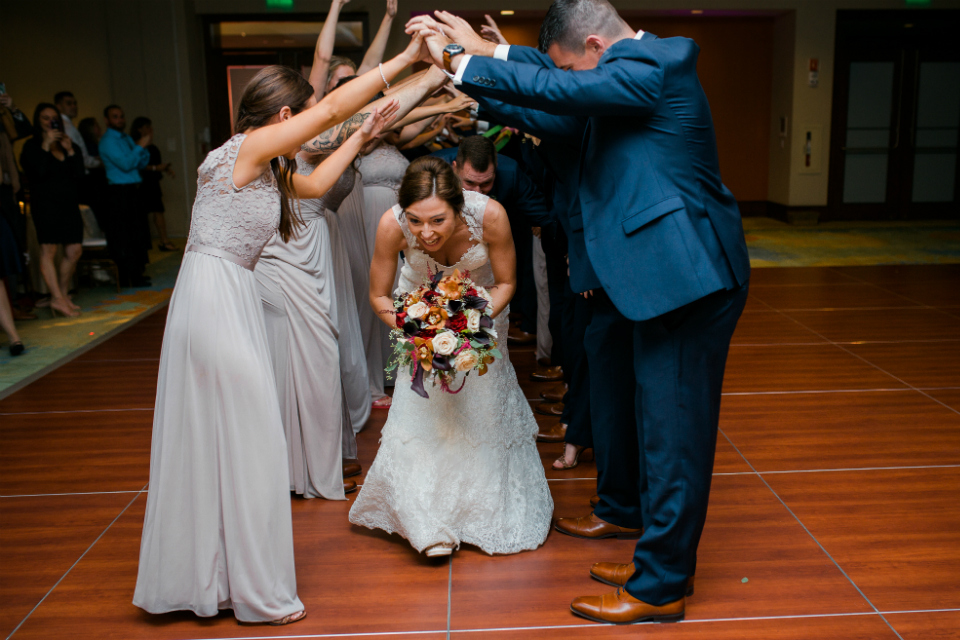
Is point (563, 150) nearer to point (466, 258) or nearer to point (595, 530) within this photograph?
point (466, 258)

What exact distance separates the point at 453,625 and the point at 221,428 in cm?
95

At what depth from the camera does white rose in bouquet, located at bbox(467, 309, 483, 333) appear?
283cm

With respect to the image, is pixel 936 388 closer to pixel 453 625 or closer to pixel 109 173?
pixel 453 625

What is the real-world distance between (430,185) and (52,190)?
548 cm

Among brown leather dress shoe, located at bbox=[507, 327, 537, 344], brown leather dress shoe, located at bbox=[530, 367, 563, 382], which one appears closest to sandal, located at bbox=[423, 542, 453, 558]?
brown leather dress shoe, located at bbox=[530, 367, 563, 382]

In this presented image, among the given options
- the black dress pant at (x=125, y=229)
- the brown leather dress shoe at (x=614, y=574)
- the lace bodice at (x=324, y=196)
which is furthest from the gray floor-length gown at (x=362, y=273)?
the black dress pant at (x=125, y=229)

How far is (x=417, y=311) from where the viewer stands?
2824 millimetres

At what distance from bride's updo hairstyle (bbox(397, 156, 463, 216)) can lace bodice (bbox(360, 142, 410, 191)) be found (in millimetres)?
1738

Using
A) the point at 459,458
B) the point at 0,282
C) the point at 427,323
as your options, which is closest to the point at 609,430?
the point at 459,458

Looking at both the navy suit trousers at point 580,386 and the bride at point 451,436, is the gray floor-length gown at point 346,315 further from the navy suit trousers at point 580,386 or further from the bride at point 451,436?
the navy suit trousers at point 580,386

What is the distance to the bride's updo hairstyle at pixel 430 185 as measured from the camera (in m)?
2.90

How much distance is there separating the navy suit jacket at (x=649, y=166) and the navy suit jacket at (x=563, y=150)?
260 mm

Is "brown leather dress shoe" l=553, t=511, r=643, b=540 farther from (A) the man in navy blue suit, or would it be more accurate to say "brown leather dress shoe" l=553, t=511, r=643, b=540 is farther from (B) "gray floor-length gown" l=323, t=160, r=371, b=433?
(B) "gray floor-length gown" l=323, t=160, r=371, b=433

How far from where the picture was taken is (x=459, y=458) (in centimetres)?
305
